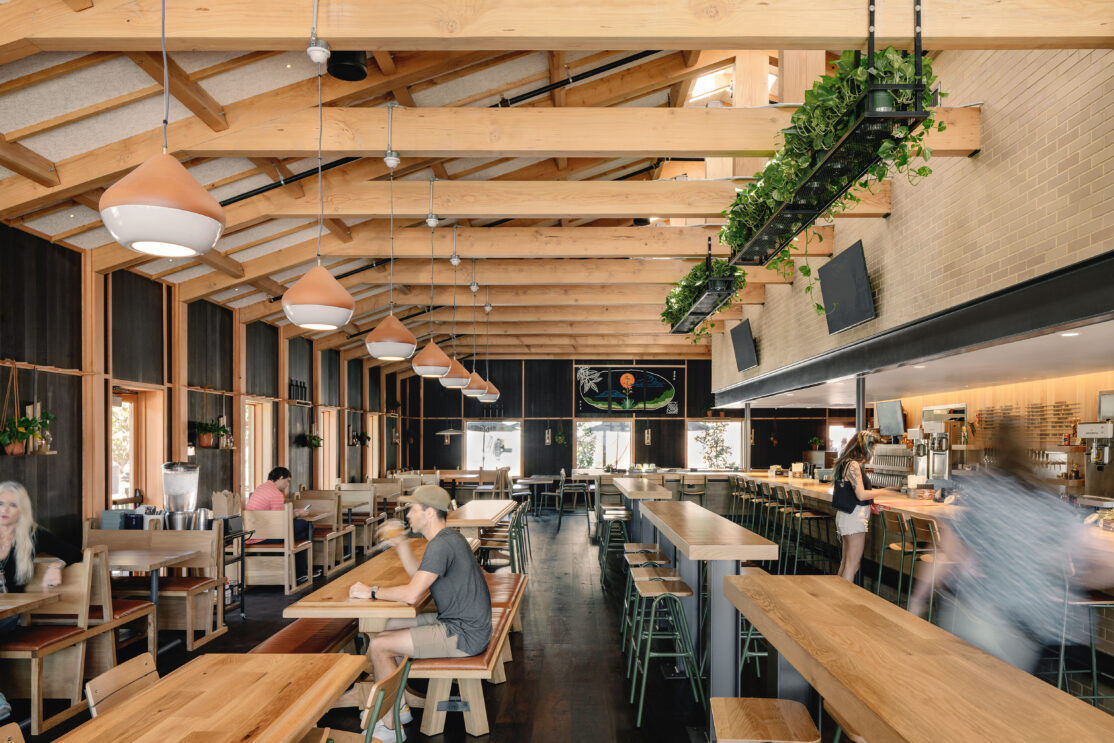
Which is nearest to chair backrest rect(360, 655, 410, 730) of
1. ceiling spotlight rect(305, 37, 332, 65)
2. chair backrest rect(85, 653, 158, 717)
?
chair backrest rect(85, 653, 158, 717)

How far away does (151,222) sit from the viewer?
228 cm

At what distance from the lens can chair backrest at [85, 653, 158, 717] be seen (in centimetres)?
235

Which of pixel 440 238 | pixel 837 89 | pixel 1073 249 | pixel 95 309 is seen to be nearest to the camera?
pixel 837 89

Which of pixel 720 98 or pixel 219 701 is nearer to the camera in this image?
pixel 219 701

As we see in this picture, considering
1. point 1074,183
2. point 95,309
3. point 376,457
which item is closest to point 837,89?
point 1074,183

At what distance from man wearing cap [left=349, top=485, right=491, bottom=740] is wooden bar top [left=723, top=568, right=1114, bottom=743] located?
59.4 inches

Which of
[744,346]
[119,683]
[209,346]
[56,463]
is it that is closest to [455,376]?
[209,346]

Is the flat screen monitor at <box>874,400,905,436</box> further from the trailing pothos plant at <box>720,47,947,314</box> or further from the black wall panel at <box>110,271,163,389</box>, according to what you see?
the black wall panel at <box>110,271,163,389</box>

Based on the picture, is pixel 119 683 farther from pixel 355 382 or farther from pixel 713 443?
pixel 713 443

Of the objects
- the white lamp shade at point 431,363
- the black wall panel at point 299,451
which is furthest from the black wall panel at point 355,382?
the white lamp shade at point 431,363

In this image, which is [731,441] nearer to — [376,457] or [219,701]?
[376,457]

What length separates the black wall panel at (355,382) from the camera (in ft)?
47.0

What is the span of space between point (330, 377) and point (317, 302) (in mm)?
10223

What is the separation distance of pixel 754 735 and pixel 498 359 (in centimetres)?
1556
